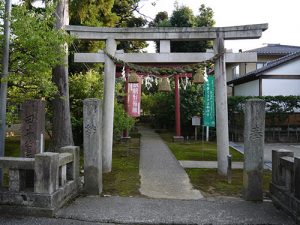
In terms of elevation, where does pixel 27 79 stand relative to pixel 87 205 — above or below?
above

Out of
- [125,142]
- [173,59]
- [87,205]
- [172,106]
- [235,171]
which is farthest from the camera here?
[172,106]

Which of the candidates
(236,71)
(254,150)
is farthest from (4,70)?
(236,71)

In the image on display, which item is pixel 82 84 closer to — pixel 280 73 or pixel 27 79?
pixel 27 79

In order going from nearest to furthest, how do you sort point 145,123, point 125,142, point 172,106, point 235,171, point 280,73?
point 235,171 < point 125,142 < point 280,73 < point 172,106 < point 145,123

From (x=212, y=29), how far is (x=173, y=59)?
60.4 inches

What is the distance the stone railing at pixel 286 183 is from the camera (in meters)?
5.81

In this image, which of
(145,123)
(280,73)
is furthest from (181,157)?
(145,123)

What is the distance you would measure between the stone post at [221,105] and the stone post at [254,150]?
7.87 feet

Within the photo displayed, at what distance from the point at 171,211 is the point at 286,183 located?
2384 millimetres

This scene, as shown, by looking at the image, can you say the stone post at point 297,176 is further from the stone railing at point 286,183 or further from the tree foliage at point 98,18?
the tree foliage at point 98,18

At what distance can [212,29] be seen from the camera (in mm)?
9844

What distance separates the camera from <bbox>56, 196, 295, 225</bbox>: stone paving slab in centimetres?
588

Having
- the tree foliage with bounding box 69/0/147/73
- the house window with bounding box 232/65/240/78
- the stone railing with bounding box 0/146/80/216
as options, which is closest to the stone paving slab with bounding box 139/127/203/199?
the stone railing with bounding box 0/146/80/216

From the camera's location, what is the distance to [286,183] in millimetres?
6586
